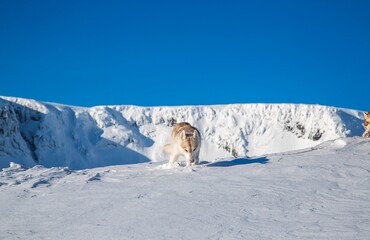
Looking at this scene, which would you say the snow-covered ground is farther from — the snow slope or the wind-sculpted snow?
the wind-sculpted snow

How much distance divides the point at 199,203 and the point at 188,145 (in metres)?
4.47

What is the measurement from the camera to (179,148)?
35.3 feet

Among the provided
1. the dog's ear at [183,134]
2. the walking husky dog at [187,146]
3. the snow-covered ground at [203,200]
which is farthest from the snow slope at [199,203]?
the dog's ear at [183,134]

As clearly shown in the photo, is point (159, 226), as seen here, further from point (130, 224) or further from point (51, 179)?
point (51, 179)

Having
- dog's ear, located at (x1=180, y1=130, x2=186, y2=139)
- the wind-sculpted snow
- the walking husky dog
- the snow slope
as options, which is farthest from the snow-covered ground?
the wind-sculpted snow

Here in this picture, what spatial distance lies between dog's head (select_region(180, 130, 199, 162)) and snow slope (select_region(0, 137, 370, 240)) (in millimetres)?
1183

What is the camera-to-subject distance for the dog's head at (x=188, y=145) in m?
10.5

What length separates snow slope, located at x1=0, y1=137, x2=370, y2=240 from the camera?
4.82 m

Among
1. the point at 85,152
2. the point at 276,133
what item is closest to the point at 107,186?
the point at 85,152

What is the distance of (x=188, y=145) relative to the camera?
10492 millimetres

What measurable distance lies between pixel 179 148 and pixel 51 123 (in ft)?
313

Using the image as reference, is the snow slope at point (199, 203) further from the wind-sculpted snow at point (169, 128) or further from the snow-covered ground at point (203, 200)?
the wind-sculpted snow at point (169, 128)

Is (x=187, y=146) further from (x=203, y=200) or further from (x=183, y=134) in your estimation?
(x=203, y=200)

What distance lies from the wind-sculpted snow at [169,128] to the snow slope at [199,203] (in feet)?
312
